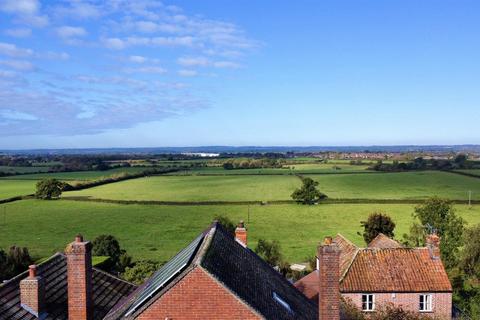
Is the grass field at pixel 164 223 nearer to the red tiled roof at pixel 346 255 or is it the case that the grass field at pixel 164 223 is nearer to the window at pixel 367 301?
the red tiled roof at pixel 346 255

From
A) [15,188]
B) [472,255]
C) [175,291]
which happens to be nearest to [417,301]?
[472,255]

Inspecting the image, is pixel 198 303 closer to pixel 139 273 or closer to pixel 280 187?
pixel 139 273

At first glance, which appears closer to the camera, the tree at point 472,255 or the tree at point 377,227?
the tree at point 472,255

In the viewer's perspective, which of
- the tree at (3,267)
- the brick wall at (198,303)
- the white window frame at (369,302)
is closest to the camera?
the brick wall at (198,303)

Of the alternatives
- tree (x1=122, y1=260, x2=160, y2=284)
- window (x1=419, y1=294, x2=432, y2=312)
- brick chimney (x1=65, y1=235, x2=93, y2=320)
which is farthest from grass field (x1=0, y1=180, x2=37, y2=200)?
brick chimney (x1=65, y1=235, x2=93, y2=320)

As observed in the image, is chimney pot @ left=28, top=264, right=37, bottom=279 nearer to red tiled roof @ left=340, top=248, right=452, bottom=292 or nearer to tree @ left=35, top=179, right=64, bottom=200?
red tiled roof @ left=340, top=248, right=452, bottom=292

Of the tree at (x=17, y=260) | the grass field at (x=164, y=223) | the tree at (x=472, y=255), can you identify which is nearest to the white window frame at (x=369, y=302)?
the tree at (x=472, y=255)
